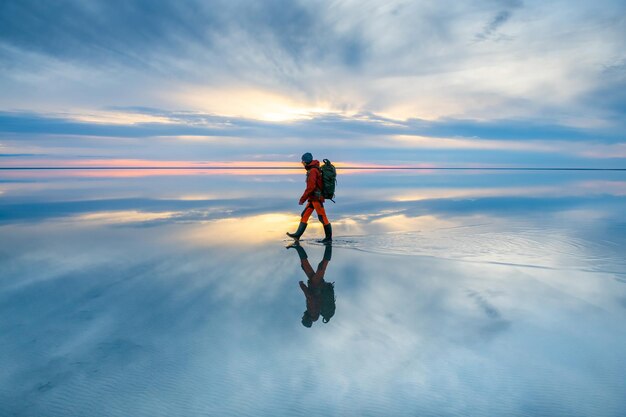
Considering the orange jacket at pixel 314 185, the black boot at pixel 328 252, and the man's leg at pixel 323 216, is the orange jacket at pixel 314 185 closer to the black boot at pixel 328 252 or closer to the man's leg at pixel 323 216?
the man's leg at pixel 323 216

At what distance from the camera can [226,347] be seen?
5.36 m

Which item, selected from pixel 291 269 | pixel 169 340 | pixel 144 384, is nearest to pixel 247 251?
pixel 291 269

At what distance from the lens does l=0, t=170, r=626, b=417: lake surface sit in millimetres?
4293

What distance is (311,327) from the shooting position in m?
6.05

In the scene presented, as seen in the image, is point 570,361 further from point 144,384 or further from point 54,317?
point 54,317

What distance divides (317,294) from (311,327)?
1481 mm

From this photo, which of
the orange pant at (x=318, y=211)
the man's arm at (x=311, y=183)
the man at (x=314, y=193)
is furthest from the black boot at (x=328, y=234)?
the man's arm at (x=311, y=183)

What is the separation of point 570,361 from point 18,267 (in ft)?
32.6

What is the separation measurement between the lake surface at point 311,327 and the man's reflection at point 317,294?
0.46 ft

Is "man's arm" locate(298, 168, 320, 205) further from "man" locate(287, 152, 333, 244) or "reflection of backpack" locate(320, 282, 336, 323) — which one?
"reflection of backpack" locate(320, 282, 336, 323)

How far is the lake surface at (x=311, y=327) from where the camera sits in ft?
14.1

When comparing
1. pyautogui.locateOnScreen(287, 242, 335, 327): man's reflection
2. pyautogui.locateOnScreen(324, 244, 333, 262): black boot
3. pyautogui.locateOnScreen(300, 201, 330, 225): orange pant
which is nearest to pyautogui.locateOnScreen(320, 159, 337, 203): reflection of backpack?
pyautogui.locateOnScreen(300, 201, 330, 225): orange pant

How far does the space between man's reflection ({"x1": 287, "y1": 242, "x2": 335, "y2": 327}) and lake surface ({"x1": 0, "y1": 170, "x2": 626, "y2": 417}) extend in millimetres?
141

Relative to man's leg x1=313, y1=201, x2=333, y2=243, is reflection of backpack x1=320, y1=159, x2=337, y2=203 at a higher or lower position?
higher
